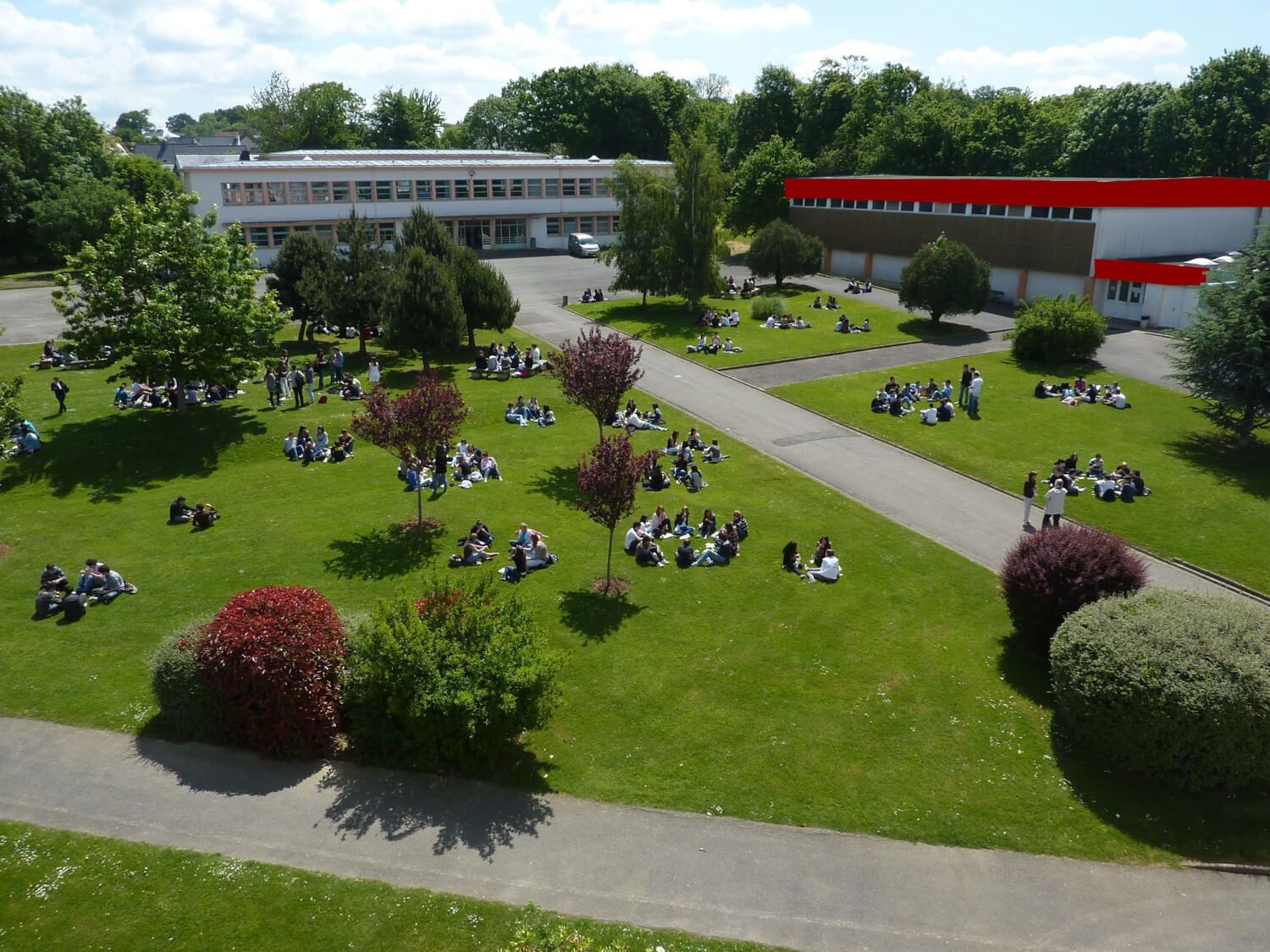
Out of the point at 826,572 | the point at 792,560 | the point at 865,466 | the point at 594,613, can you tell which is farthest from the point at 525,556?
the point at 865,466

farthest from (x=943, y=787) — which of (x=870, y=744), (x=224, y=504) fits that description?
(x=224, y=504)

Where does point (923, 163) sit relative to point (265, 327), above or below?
above

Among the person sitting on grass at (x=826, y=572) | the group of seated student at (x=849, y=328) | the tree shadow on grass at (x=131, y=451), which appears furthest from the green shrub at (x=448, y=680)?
the group of seated student at (x=849, y=328)

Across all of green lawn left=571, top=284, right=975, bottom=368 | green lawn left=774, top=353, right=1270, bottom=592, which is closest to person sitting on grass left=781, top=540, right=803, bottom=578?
A: green lawn left=774, top=353, right=1270, bottom=592

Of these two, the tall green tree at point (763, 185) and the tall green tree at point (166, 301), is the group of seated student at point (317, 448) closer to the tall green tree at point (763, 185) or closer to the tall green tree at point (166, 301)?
the tall green tree at point (166, 301)

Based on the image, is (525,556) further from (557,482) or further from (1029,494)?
(1029,494)

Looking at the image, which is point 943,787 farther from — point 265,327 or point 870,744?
point 265,327
